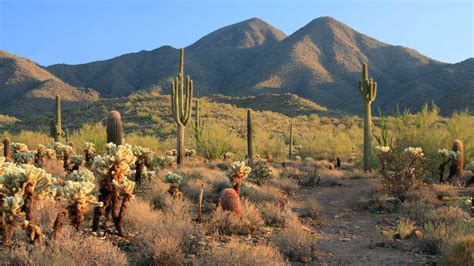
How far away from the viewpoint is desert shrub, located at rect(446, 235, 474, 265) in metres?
5.99

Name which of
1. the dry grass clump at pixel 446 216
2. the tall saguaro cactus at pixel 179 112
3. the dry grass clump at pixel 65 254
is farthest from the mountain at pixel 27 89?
the dry grass clump at pixel 65 254

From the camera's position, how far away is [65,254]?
530cm

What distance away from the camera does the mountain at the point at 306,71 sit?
62.0 metres

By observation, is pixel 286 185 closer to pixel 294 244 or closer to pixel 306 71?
pixel 294 244

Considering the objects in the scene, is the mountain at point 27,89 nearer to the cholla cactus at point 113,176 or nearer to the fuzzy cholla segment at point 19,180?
the cholla cactus at point 113,176

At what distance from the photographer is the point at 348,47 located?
8025 centimetres

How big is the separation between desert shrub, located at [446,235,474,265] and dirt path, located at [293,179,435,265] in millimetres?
665

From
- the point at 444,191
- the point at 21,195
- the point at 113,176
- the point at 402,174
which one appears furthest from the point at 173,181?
the point at 444,191

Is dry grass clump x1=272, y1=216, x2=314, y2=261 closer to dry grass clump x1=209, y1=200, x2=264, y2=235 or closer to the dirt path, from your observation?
the dirt path

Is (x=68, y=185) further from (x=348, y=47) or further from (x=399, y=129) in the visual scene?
(x=348, y=47)

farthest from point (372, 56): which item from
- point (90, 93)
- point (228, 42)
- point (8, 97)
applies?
point (8, 97)

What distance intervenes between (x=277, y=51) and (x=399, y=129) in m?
62.4

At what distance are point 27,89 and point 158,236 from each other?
6299cm

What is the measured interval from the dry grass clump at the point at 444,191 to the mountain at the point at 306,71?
133ft
